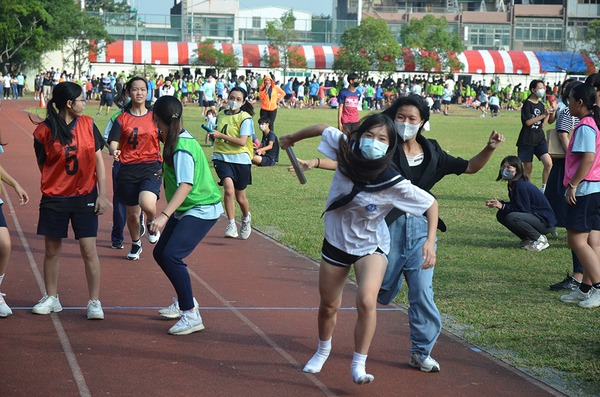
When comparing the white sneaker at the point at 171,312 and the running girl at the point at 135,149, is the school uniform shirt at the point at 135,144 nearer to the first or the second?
the running girl at the point at 135,149

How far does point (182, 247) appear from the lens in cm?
501

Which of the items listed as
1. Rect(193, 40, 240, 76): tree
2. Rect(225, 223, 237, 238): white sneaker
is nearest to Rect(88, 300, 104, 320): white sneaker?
Rect(225, 223, 237, 238): white sneaker

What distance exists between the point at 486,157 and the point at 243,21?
80.0m

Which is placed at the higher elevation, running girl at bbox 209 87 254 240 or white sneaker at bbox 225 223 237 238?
running girl at bbox 209 87 254 240

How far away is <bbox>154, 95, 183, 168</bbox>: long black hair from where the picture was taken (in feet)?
16.4

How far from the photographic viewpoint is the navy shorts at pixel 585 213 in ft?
19.7

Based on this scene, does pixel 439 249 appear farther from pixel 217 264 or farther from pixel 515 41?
pixel 515 41

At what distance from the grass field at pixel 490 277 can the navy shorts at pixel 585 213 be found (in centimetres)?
78

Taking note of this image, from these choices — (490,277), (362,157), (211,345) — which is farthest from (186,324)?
(490,277)

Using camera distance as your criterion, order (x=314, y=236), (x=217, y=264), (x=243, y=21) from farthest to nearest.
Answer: (x=243, y=21)
(x=314, y=236)
(x=217, y=264)

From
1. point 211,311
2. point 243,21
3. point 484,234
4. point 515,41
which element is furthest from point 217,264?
point 515,41

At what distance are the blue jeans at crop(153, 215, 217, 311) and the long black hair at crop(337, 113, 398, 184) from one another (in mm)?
1554

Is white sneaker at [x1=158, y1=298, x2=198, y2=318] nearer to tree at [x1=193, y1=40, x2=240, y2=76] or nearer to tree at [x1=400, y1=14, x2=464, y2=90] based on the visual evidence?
tree at [x1=193, y1=40, x2=240, y2=76]

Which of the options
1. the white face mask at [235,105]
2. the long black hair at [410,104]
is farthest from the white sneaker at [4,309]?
the white face mask at [235,105]
